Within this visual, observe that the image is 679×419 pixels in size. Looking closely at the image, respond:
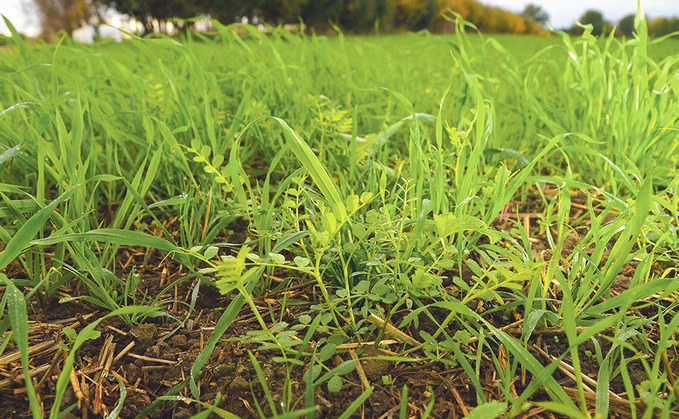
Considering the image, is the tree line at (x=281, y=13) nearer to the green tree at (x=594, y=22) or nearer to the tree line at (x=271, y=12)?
the tree line at (x=271, y=12)

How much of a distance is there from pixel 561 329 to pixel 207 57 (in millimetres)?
2778

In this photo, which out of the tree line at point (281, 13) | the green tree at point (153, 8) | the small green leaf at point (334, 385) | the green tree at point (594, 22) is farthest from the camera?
the green tree at point (153, 8)

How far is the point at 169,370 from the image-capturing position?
2.63 ft

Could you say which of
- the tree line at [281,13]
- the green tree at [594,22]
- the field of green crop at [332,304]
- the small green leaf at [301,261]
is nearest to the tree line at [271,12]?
the tree line at [281,13]

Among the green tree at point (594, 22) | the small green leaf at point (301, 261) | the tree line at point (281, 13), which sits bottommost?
the small green leaf at point (301, 261)

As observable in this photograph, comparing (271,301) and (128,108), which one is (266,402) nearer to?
(271,301)

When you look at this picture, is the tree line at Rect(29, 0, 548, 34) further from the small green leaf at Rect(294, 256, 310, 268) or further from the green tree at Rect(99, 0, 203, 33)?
the small green leaf at Rect(294, 256, 310, 268)

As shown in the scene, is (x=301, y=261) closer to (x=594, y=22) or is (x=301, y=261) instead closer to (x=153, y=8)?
(x=594, y=22)

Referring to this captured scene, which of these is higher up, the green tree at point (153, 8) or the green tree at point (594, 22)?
the green tree at point (153, 8)

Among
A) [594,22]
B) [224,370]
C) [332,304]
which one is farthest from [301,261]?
[594,22]

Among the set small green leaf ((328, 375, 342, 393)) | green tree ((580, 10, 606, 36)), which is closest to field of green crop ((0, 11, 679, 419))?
small green leaf ((328, 375, 342, 393))

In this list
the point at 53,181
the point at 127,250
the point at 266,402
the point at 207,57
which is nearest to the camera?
the point at 266,402

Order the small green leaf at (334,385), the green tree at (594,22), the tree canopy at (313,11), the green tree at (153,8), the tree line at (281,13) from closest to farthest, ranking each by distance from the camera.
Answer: the small green leaf at (334,385), the green tree at (594,22), the tree line at (281,13), the green tree at (153,8), the tree canopy at (313,11)

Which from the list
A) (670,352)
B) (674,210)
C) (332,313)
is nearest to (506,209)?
(674,210)
